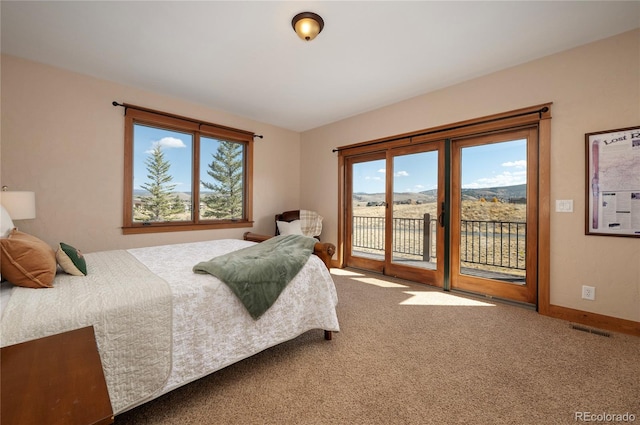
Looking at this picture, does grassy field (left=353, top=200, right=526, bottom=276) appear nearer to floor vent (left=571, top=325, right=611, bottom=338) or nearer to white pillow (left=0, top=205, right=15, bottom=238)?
floor vent (left=571, top=325, right=611, bottom=338)

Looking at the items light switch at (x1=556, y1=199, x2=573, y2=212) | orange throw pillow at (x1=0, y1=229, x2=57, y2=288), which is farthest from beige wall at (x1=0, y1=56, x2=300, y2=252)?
light switch at (x1=556, y1=199, x2=573, y2=212)

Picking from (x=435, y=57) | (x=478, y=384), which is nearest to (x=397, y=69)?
(x=435, y=57)

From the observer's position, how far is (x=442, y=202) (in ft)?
11.6

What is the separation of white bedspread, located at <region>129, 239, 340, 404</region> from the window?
5.41ft

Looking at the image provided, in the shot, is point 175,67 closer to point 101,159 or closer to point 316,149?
point 101,159

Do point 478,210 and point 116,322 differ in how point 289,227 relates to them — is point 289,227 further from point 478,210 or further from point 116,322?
point 116,322

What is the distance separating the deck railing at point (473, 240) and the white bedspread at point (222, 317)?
2137 mm

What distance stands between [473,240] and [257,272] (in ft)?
9.36

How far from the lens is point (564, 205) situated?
2.61 m

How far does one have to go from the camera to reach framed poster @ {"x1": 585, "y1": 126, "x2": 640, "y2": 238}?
7.51 feet

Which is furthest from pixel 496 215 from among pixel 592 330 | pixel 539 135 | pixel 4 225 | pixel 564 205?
pixel 4 225

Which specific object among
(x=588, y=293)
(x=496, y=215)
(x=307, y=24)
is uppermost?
(x=307, y=24)

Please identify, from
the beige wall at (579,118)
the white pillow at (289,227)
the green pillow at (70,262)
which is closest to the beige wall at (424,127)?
the beige wall at (579,118)

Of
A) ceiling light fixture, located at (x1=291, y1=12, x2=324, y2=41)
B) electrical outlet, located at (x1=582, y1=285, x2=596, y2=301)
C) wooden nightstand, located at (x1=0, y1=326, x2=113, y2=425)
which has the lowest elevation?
electrical outlet, located at (x1=582, y1=285, x2=596, y2=301)
